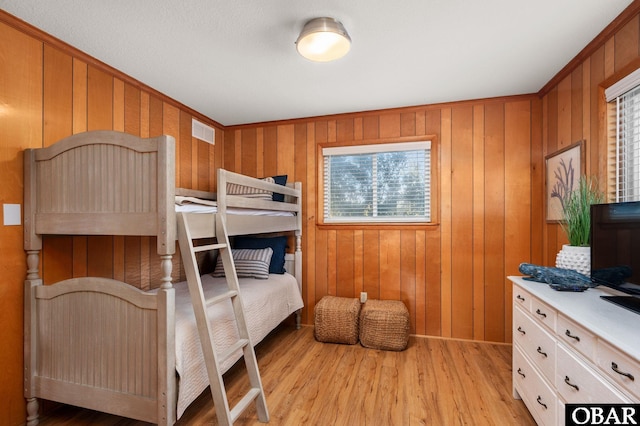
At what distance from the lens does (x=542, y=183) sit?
2.75m

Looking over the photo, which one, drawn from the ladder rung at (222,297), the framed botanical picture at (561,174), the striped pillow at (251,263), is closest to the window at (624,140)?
the framed botanical picture at (561,174)

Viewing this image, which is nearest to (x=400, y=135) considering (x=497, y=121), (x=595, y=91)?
(x=497, y=121)

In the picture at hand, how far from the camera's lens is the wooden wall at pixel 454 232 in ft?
9.27

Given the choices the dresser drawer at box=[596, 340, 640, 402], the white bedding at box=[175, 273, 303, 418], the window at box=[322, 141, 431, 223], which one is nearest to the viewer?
the dresser drawer at box=[596, 340, 640, 402]

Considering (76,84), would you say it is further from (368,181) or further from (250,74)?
(368,181)

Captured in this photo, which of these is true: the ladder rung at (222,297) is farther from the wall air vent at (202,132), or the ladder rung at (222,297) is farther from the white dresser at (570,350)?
the wall air vent at (202,132)

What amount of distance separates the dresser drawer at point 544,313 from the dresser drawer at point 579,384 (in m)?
0.11

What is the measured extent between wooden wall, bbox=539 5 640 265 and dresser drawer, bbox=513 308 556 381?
3.06 feet

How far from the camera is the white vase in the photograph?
5.80 feet

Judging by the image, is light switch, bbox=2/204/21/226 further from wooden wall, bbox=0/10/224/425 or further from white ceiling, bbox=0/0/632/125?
white ceiling, bbox=0/0/632/125

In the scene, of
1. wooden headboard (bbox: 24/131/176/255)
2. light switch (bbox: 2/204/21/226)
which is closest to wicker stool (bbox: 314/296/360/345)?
wooden headboard (bbox: 24/131/176/255)

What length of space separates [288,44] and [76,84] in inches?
58.3

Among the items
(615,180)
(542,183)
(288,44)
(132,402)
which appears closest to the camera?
(132,402)

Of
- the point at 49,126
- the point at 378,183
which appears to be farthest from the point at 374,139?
the point at 49,126
